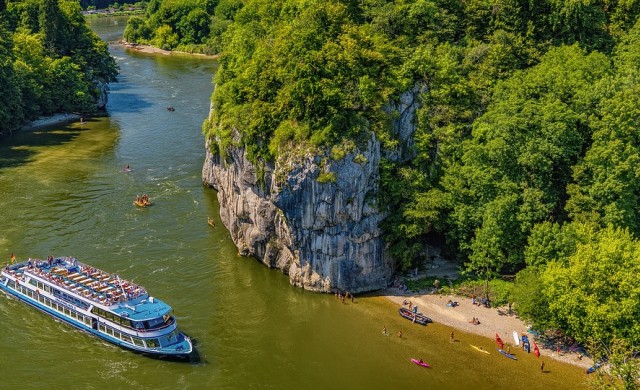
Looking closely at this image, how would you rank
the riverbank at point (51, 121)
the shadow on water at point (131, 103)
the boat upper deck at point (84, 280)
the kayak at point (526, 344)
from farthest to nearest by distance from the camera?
the shadow on water at point (131, 103) → the riverbank at point (51, 121) → the boat upper deck at point (84, 280) → the kayak at point (526, 344)

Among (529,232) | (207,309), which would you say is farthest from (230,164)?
(529,232)

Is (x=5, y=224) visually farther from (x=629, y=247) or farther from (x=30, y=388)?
(x=629, y=247)

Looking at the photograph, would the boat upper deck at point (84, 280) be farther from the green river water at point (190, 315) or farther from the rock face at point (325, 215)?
the rock face at point (325, 215)

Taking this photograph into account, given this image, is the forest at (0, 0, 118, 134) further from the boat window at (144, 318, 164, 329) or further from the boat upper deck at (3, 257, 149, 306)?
the boat window at (144, 318, 164, 329)

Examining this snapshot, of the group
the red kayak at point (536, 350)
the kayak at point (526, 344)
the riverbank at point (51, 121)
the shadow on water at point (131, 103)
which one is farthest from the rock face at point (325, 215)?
the shadow on water at point (131, 103)

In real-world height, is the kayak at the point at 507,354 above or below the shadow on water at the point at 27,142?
below

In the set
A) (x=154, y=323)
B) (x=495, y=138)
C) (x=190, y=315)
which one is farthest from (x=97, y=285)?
(x=495, y=138)

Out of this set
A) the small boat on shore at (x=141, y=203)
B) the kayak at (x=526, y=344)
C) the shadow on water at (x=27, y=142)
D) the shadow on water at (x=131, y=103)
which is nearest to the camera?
the kayak at (x=526, y=344)

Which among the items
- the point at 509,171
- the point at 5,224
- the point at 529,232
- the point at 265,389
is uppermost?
the point at 509,171
